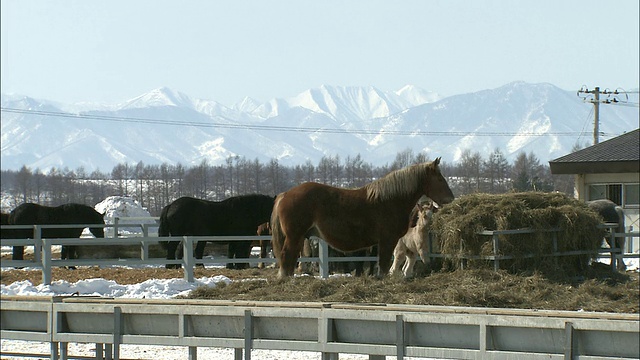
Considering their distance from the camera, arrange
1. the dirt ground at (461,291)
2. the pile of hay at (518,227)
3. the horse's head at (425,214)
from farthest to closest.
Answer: the horse's head at (425,214)
the pile of hay at (518,227)
the dirt ground at (461,291)

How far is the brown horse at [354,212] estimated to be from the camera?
14414 mm

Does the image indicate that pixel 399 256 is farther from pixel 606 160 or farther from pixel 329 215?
pixel 606 160

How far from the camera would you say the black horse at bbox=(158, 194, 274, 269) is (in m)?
22.9

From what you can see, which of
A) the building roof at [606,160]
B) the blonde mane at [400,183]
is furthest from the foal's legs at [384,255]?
the building roof at [606,160]

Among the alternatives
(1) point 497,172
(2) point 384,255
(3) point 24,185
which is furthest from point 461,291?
(3) point 24,185

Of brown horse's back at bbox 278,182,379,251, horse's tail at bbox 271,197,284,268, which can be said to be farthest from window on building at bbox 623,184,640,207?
horse's tail at bbox 271,197,284,268

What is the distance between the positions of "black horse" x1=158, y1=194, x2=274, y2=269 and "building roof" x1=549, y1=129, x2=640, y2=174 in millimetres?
12875

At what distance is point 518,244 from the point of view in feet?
53.1

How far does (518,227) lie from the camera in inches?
645

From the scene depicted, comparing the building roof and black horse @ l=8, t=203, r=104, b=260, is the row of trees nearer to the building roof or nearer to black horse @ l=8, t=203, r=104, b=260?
the building roof

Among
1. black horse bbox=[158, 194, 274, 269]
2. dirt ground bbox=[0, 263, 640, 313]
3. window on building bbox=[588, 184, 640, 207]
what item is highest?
window on building bbox=[588, 184, 640, 207]

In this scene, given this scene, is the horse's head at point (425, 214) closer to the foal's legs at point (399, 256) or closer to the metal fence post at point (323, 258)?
the foal's legs at point (399, 256)

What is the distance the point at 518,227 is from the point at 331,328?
9.77 meters

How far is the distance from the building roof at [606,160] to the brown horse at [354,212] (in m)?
18.2
